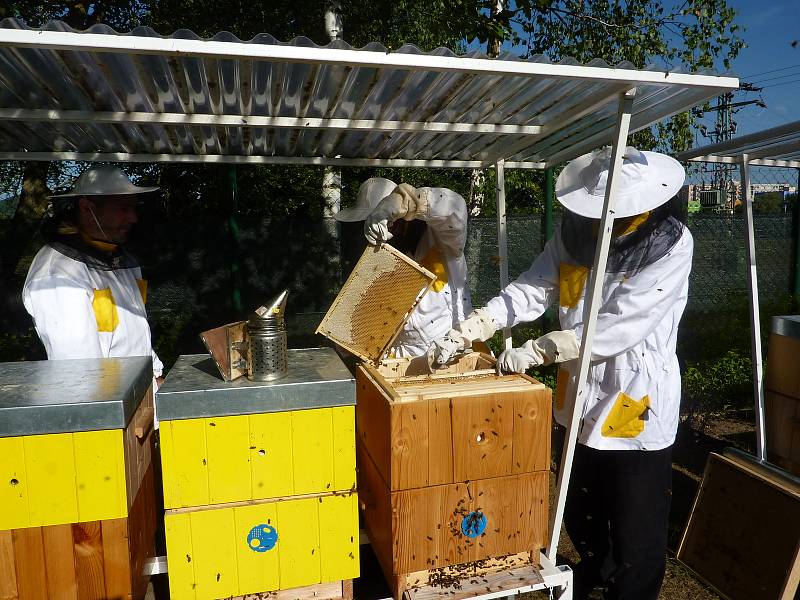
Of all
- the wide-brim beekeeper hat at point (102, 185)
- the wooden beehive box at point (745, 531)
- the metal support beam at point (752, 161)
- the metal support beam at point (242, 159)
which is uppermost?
the metal support beam at point (242, 159)

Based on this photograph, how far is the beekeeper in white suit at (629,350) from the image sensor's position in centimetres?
212

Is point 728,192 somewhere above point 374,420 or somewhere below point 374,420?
above

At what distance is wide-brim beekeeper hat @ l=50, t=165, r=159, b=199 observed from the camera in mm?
2537

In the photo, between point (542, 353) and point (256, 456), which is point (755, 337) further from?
point (256, 456)

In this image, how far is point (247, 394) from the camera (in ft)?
5.41

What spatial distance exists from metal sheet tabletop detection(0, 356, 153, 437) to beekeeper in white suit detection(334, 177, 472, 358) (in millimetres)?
1399

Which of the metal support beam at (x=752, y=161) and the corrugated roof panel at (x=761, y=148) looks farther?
the metal support beam at (x=752, y=161)

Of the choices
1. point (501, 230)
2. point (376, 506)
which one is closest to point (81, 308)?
point (376, 506)

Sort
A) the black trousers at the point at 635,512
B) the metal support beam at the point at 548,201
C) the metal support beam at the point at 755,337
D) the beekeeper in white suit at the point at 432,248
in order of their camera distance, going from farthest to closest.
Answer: the metal support beam at the point at 548,201, the metal support beam at the point at 755,337, the beekeeper in white suit at the point at 432,248, the black trousers at the point at 635,512

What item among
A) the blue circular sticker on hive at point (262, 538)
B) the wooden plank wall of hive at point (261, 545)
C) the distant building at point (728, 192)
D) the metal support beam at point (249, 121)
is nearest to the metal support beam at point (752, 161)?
the distant building at point (728, 192)

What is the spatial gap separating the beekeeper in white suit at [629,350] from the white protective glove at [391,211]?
59 centimetres

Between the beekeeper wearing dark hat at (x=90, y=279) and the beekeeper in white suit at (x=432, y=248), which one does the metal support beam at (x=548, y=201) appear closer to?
the beekeeper in white suit at (x=432, y=248)

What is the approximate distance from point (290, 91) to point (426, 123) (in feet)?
2.13

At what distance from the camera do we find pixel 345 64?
5.30ft
